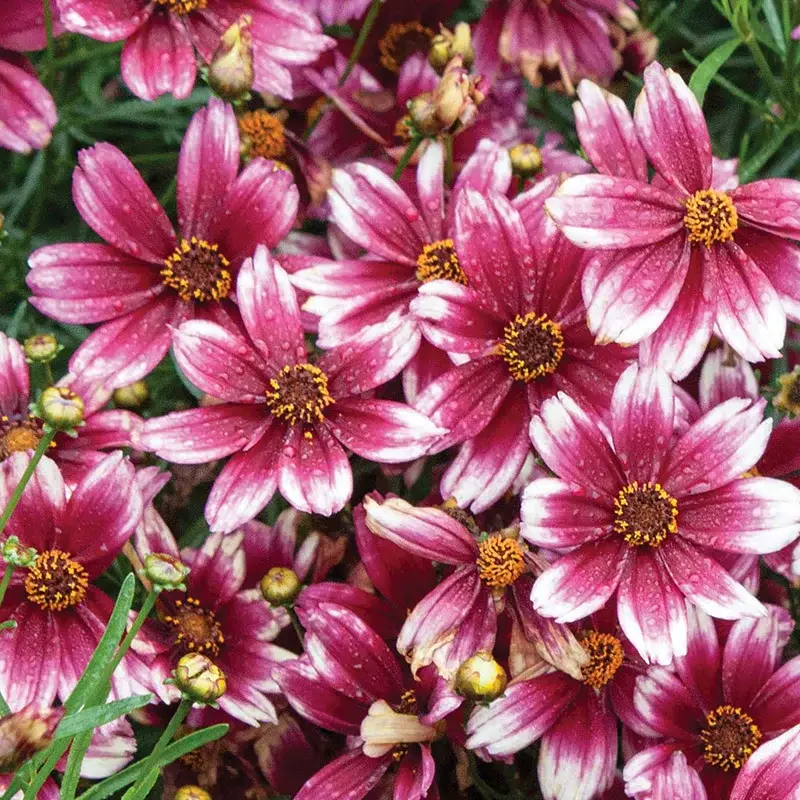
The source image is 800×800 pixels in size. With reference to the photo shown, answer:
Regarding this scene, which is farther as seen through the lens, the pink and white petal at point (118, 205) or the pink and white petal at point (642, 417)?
the pink and white petal at point (118, 205)

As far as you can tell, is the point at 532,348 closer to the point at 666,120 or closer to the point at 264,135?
the point at 666,120

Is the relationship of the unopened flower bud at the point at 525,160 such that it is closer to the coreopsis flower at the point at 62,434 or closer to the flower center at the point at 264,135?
the flower center at the point at 264,135

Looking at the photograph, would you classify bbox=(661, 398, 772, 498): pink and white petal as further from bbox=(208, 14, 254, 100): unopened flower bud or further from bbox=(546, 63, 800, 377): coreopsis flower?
bbox=(208, 14, 254, 100): unopened flower bud

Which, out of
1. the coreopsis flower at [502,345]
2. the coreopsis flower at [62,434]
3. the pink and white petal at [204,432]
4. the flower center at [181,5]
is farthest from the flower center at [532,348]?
the flower center at [181,5]

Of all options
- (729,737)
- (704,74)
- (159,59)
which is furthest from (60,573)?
(704,74)

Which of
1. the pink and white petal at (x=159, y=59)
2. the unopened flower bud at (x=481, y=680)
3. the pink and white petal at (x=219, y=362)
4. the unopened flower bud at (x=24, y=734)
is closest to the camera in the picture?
the unopened flower bud at (x=24, y=734)

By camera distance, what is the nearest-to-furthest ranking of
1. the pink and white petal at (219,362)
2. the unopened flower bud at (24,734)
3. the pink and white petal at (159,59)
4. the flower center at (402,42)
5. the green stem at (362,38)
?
the unopened flower bud at (24,734) → the pink and white petal at (219,362) → the pink and white petal at (159,59) → the green stem at (362,38) → the flower center at (402,42)

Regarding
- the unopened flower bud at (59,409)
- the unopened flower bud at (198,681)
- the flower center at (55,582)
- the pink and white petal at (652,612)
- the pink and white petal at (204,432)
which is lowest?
the flower center at (55,582)

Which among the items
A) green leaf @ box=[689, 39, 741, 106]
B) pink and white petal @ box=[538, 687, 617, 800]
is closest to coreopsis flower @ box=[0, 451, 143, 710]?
pink and white petal @ box=[538, 687, 617, 800]
